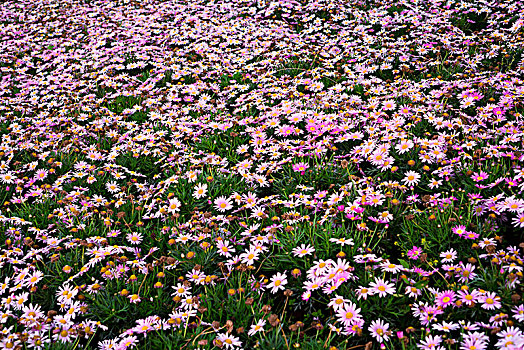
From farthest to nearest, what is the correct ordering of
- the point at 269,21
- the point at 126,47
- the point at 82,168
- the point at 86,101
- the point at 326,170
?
the point at 269,21, the point at 126,47, the point at 86,101, the point at 82,168, the point at 326,170

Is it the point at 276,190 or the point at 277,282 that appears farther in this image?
the point at 276,190

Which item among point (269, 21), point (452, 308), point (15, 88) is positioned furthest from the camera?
point (269, 21)

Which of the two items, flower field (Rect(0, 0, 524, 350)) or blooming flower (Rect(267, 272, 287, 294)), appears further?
blooming flower (Rect(267, 272, 287, 294))

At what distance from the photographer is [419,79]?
165 inches

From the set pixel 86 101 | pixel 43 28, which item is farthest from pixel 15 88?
pixel 43 28

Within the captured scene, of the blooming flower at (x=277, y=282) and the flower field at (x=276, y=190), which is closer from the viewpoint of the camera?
the flower field at (x=276, y=190)

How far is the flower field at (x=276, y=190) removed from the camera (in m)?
2.08

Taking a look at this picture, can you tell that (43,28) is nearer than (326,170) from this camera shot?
No

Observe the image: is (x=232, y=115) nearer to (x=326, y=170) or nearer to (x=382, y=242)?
(x=326, y=170)

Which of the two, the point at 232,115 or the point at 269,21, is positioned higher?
the point at 269,21

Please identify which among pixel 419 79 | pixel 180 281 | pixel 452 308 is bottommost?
pixel 180 281

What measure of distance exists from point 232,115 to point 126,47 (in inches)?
104

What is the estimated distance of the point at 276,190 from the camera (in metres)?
3.05

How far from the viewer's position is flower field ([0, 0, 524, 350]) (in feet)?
6.82
